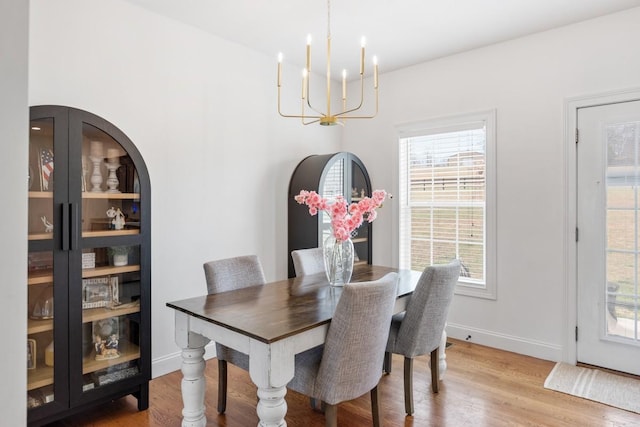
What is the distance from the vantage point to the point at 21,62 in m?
0.92

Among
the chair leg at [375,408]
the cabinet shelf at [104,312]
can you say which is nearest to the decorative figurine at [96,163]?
the cabinet shelf at [104,312]

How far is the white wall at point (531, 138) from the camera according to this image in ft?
9.68

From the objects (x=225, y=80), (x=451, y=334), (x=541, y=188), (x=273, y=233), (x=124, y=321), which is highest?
(x=225, y=80)

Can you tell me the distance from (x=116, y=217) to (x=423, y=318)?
1.98 metres

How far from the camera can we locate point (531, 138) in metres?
3.26

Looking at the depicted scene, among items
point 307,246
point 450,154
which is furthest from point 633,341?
point 307,246

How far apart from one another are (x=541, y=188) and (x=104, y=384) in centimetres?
350

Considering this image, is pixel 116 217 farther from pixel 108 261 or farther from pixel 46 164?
pixel 46 164

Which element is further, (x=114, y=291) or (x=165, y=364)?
(x=165, y=364)

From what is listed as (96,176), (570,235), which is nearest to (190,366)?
(96,176)

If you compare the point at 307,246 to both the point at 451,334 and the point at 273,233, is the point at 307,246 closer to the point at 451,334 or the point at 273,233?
the point at 273,233

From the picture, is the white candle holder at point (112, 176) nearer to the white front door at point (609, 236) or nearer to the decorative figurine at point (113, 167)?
the decorative figurine at point (113, 167)

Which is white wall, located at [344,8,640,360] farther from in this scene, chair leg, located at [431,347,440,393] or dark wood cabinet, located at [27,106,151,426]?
dark wood cabinet, located at [27,106,151,426]

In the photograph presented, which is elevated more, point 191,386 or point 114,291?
point 114,291
